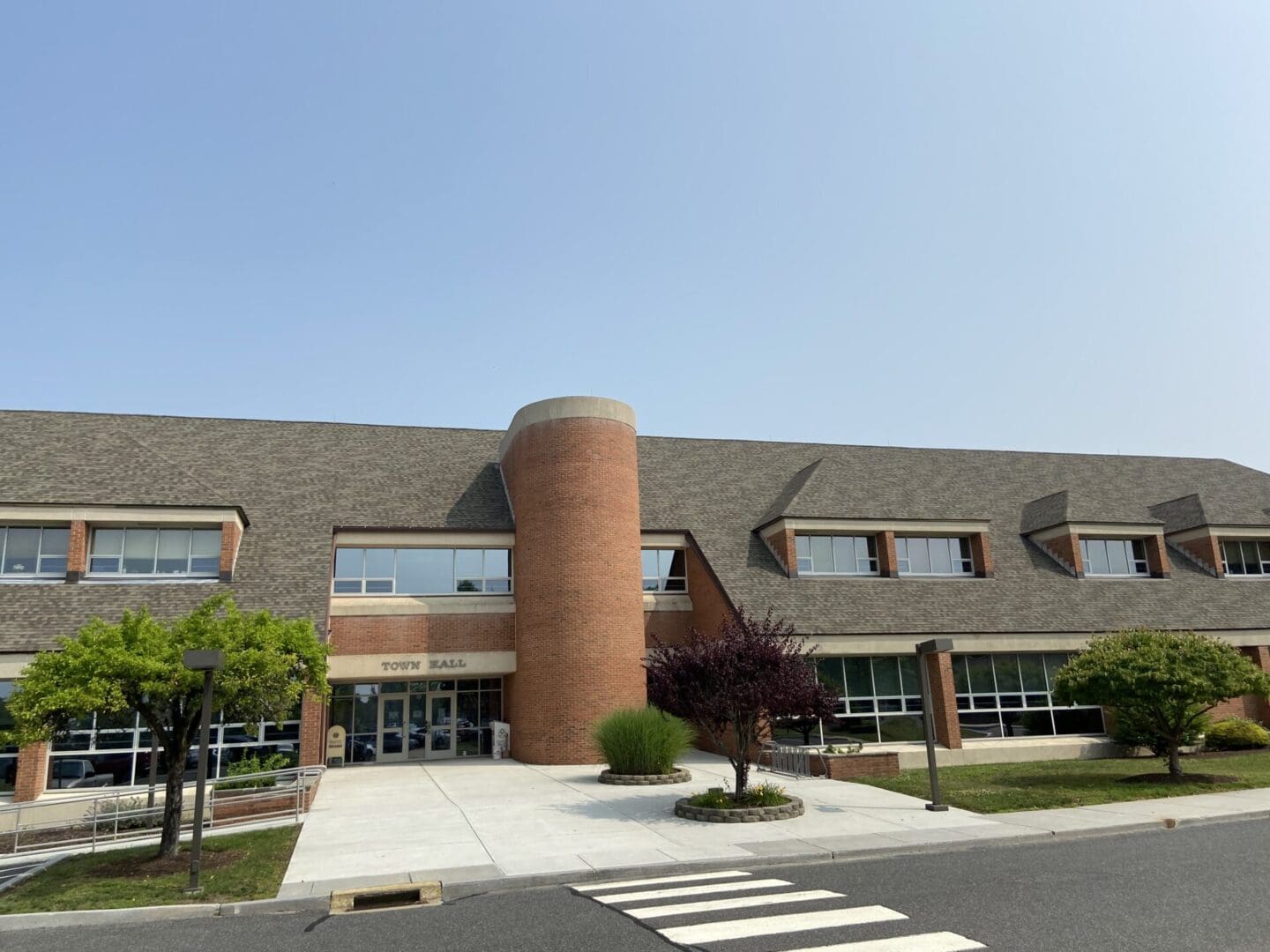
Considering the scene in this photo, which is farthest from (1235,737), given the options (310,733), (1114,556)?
(310,733)

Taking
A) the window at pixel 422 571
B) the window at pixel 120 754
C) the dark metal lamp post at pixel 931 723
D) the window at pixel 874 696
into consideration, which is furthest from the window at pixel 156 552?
the dark metal lamp post at pixel 931 723

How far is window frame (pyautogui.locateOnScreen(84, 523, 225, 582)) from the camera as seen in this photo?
24.4 m

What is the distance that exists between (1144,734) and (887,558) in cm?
882

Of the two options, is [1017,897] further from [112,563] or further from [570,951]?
[112,563]

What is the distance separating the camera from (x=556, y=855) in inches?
505

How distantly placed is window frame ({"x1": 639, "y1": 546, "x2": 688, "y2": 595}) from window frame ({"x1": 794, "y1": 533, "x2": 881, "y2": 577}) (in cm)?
382

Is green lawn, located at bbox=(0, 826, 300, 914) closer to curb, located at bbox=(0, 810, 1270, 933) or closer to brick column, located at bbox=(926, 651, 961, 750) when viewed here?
curb, located at bbox=(0, 810, 1270, 933)

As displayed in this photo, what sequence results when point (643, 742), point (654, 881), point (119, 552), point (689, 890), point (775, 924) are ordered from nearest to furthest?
point (775, 924), point (689, 890), point (654, 881), point (643, 742), point (119, 552)

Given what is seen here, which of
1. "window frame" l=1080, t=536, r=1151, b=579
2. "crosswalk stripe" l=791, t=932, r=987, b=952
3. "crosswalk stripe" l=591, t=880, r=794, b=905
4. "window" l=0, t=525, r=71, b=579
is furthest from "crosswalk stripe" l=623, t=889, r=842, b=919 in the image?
"window frame" l=1080, t=536, r=1151, b=579

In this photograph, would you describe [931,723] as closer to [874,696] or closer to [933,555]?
[874,696]

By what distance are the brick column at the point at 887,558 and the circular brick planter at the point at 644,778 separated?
11872 mm

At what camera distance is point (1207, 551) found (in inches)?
1261

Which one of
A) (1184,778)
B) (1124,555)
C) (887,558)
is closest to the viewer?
(1184,778)

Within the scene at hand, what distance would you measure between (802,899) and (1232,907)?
4469 mm
